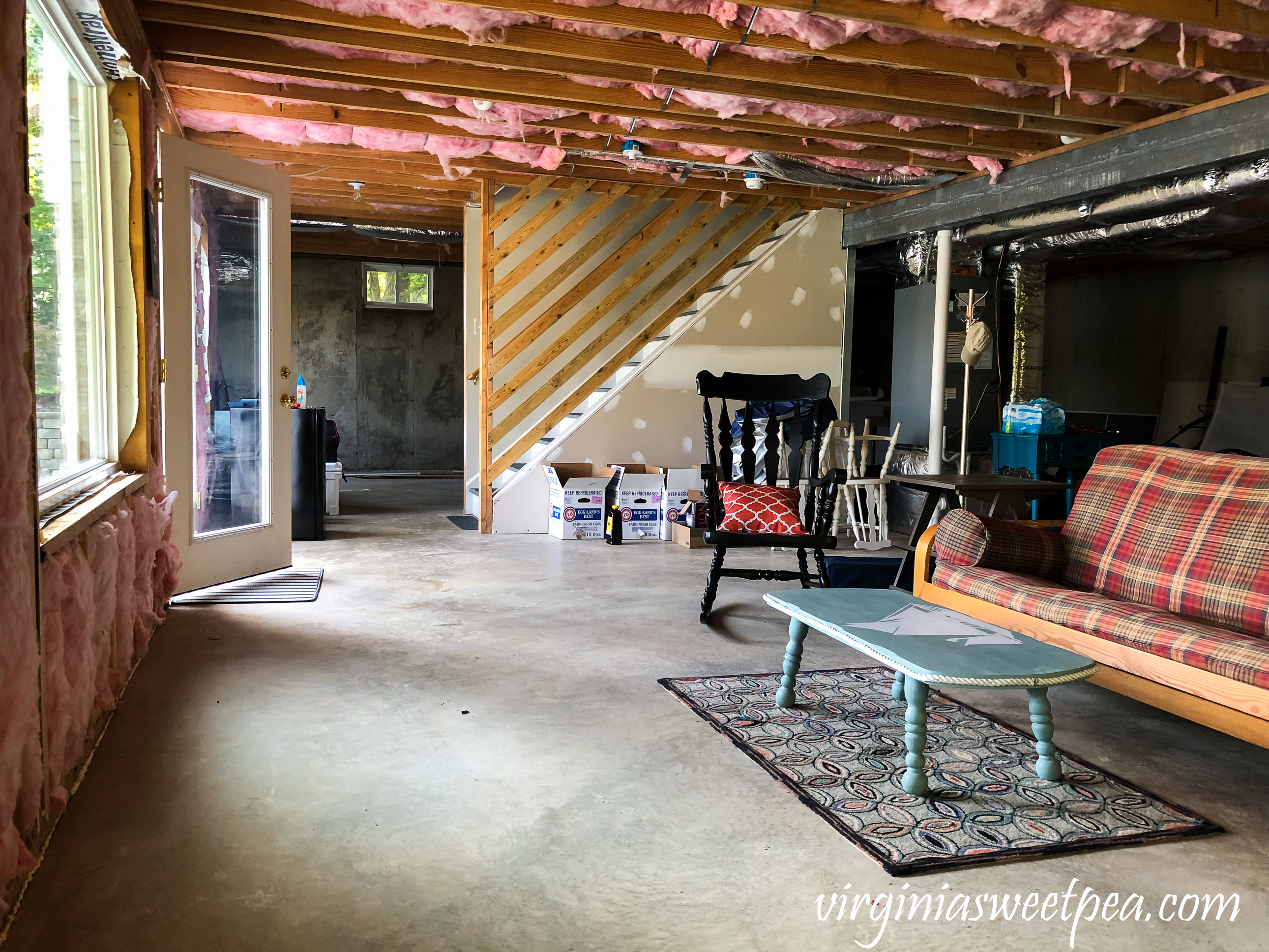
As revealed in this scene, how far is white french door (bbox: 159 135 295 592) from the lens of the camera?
443 cm

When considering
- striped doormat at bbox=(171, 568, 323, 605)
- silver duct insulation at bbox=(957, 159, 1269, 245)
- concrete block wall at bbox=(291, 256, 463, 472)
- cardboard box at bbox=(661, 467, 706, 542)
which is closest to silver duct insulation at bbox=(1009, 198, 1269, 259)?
silver duct insulation at bbox=(957, 159, 1269, 245)

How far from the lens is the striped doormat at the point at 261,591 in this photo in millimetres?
4527

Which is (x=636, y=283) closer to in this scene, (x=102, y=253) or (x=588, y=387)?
(x=588, y=387)

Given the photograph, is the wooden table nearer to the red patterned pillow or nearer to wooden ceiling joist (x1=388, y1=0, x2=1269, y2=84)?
the red patterned pillow

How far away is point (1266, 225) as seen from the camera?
815 cm

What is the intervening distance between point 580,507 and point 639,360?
1424mm

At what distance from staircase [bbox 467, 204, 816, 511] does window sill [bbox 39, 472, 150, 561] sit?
3.74m

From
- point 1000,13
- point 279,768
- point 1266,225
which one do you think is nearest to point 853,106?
point 1000,13

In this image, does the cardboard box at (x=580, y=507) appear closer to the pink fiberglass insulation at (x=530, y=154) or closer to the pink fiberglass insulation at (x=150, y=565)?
the pink fiberglass insulation at (x=530, y=154)

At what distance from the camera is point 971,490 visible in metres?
4.28

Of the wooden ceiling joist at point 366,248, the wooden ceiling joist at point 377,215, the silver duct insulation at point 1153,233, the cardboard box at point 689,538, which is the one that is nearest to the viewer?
the silver duct insulation at point 1153,233

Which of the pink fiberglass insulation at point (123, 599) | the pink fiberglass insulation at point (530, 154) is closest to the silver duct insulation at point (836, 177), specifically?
the pink fiberglass insulation at point (530, 154)

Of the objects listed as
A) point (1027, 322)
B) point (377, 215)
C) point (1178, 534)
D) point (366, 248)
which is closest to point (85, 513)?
point (1178, 534)

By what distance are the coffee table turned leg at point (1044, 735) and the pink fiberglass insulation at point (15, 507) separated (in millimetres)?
2303
